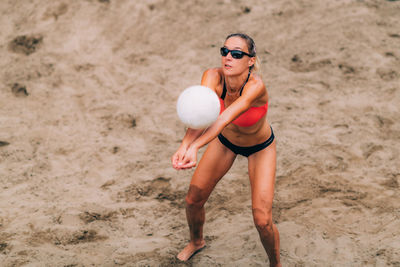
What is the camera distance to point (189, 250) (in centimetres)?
298

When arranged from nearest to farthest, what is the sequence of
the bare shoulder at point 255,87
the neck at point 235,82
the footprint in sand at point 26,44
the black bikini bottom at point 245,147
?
the bare shoulder at point 255,87
the neck at point 235,82
the black bikini bottom at point 245,147
the footprint in sand at point 26,44

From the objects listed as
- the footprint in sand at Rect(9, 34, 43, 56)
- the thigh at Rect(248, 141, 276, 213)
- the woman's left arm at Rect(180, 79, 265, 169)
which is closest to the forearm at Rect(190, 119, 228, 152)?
the woman's left arm at Rect(180, 79, 265, 169)

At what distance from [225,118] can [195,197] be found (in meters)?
0.80

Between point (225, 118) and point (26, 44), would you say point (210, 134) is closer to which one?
point (225, 118)

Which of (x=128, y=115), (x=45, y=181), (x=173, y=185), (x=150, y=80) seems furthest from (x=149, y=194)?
(x=150, y=80)

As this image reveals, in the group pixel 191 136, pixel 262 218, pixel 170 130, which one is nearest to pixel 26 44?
pixel 170 130

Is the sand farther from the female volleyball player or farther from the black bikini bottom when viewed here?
the black bikini bottom

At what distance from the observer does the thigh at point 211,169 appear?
2.61m

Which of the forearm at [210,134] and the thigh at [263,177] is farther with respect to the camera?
the thigh at [263,177]

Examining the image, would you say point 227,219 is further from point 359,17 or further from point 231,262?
point 359,17

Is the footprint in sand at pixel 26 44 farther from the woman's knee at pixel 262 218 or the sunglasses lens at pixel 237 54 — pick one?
the woman's knee at pixel 262 218

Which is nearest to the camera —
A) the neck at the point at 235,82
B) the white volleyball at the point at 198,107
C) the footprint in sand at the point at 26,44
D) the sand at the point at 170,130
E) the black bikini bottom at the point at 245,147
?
the white volleyball at the point at 198,107

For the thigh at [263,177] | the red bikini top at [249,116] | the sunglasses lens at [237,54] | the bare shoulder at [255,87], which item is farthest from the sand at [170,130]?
the sunglasses lens at [237,54]

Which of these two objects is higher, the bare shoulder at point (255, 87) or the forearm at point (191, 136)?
the bare shoulder at point (255, 87)
